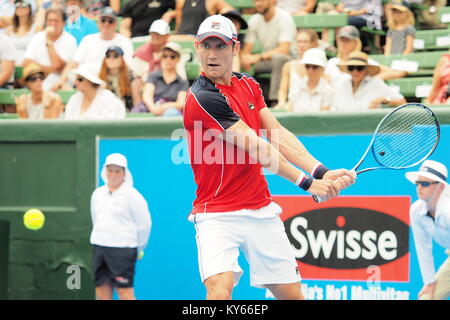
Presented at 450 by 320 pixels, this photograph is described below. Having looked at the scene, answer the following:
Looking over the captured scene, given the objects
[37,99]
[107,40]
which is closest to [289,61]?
[107,40]

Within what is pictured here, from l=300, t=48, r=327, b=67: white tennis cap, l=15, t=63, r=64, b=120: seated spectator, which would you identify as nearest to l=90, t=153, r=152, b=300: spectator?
l=15, t=63, r=64, b=120: seated spectator

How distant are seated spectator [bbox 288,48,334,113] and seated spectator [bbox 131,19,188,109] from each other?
146 cm

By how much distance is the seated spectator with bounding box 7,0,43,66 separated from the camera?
1055cm

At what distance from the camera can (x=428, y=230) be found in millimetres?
7172

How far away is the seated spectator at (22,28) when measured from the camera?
1055 cm

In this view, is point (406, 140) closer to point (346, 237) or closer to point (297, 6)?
point (346, 237)

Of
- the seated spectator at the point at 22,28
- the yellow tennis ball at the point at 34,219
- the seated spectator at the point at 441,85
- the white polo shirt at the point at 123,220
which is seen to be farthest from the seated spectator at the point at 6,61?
the seated spectator at the point at 441,85

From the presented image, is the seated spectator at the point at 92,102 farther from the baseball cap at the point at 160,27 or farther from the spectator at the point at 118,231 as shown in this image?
the baseball cap at the point at 160,27

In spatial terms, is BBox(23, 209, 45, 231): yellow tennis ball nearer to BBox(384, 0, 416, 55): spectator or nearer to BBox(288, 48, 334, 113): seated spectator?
BBox(288, 48, 334, 113): seated spectator

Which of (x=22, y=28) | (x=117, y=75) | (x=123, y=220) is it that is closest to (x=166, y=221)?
(x=123, y=220)

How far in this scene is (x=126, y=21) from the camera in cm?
1036

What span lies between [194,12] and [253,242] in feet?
16.3

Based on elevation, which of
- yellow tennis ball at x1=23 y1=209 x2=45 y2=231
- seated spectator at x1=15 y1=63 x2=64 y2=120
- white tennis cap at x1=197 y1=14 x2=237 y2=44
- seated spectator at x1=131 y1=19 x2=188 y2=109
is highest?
seated spectator at x1=131 y1=19 x2=188 y2=109

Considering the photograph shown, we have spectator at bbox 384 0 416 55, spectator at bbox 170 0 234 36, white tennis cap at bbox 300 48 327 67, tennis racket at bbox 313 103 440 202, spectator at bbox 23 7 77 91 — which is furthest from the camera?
spectator at bbox 23 7 77 91
